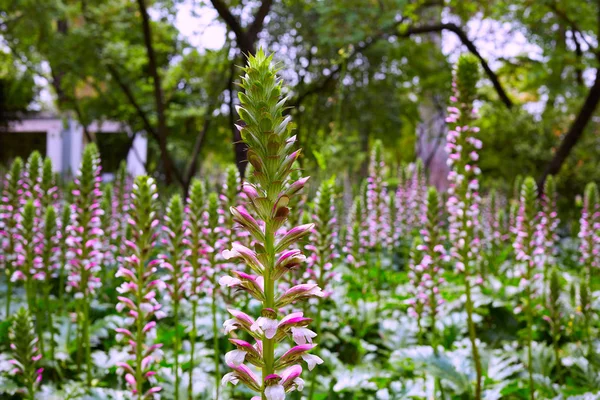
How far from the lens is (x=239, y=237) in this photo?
3.98 metres

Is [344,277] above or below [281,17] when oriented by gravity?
below

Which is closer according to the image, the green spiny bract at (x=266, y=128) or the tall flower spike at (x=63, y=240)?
the green spiny bract at (x=266, y=128)

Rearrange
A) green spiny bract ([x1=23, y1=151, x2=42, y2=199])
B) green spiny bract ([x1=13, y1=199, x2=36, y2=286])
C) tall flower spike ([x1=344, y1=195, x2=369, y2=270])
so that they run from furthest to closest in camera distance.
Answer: tall flower spike ([x1=344, y1=195, x2=369, y2=270]) → green spiny bract ([x1=23, y1=151, x2=42, y2=199]) → green spiny bract ([x1=13, y1=199, x2=36, y2=286])

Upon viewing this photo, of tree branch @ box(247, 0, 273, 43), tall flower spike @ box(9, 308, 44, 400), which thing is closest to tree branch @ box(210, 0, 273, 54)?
tree branch @ box(247, 0, 273, 43)

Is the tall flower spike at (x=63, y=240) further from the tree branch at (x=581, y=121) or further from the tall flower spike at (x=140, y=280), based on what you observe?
the tree branch at (x=581, y=121)

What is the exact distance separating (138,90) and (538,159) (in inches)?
503

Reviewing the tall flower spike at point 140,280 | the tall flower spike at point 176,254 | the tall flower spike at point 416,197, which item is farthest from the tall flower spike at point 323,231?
the tall flower spike at point 416,197

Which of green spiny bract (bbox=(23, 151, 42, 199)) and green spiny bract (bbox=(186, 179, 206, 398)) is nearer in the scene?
green spiny bract (bbox=(186, 179, 206, 398))

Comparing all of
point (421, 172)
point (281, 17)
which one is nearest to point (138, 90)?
point (281, 17)

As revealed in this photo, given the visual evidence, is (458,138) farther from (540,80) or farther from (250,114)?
(540,80)

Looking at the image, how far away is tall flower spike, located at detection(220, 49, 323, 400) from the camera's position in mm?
1430

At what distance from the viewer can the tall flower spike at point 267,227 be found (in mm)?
1430

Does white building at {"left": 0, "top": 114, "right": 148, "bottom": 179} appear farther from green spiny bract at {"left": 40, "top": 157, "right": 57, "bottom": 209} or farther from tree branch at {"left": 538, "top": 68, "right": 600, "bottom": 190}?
green spiny bract at {"left": 40, "top": 157, "right": 57, "bottom": 209}

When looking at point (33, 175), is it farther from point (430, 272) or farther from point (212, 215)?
point (430, 272)
